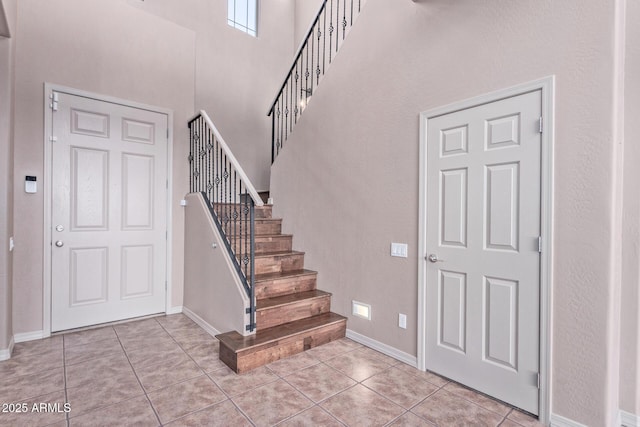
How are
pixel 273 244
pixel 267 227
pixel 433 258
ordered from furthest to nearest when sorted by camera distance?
pixel 267 227 → pixel 273 244 → pixel 433 258

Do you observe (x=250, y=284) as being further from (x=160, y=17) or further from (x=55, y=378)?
(x=160, y=17)

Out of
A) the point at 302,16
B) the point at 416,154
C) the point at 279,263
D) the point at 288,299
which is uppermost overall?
the point at 302,16

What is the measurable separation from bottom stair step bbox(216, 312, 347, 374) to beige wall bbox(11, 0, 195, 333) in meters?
1.76

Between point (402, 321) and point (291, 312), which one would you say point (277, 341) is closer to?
point (291, 312)

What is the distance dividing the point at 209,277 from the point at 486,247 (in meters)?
2.62

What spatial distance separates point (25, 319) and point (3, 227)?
1.01 metres

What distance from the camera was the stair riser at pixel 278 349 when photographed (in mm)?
2551

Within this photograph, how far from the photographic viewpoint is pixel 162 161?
393 cm

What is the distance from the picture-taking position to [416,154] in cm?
267

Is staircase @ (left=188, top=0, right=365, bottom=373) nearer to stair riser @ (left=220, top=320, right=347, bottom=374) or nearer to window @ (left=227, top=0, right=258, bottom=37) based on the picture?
stair riser @ (left=220, top=320, right=347, bottom=374)

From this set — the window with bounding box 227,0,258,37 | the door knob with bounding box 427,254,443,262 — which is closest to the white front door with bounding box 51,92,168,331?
the window with bounding box 227,0,258,37

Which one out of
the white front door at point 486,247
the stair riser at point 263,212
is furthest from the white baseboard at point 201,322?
the white front door at point 486,247

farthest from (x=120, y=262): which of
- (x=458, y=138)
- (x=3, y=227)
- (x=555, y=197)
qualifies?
(x=555, y=197)

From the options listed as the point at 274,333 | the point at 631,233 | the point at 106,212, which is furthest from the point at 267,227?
the point at 631,233
